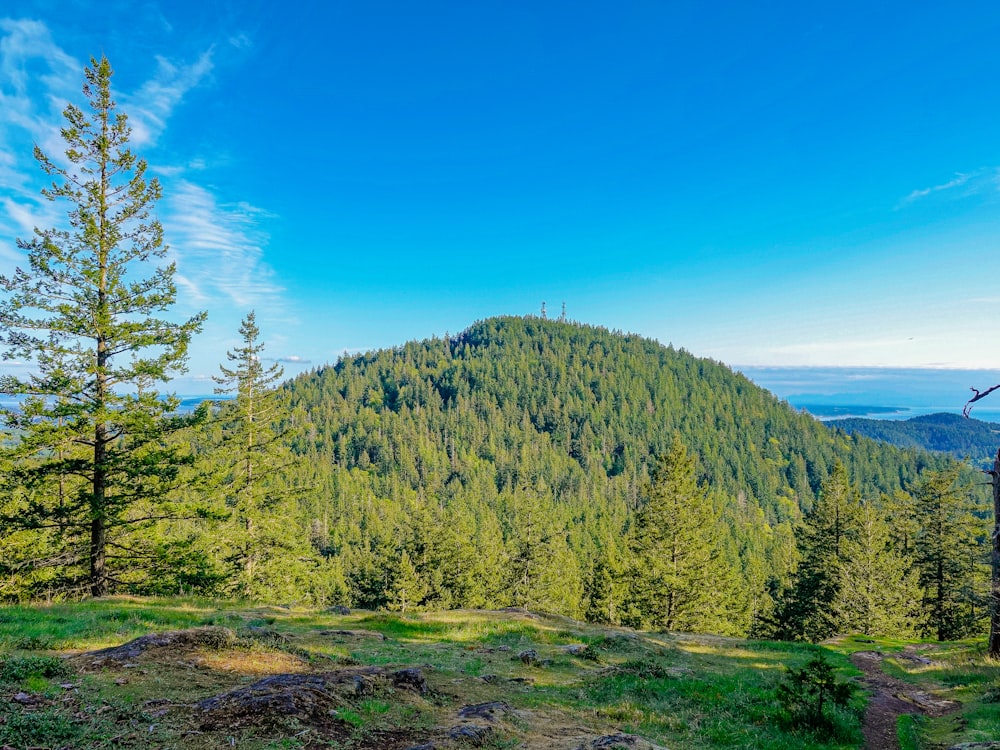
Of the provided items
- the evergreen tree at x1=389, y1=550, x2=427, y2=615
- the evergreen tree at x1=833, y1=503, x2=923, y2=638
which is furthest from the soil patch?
the evergreen tree at x1=389, y1=550, x2=427, y2=615

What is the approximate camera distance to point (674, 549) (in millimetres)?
39688

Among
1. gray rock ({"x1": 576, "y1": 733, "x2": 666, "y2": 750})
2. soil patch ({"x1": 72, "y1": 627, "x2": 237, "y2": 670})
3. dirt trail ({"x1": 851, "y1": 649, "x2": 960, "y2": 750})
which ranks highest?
soil patch ({"x1": 72, "y1": 627, "x2": 237, "y2": 670})

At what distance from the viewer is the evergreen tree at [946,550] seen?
3991cm

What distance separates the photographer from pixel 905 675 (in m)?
19.6

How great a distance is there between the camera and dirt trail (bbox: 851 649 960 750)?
11367 mm

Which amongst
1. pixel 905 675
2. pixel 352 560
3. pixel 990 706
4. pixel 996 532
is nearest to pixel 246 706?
pixel 990 706

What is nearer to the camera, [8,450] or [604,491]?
[8,450]

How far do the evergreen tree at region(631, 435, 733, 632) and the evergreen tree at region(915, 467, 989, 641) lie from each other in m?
18.6

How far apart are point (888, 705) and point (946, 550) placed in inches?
1460

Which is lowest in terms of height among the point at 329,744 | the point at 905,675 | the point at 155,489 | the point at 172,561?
the point at 905,675

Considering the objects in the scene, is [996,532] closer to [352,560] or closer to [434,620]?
[434,620]

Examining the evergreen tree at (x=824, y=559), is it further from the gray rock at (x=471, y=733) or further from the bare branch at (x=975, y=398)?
the gray rock at (x=471, y=733)

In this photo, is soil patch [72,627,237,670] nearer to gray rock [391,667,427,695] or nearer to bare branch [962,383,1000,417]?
gray rock [391,667,427,695]

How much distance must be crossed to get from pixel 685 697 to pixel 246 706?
430 inches
